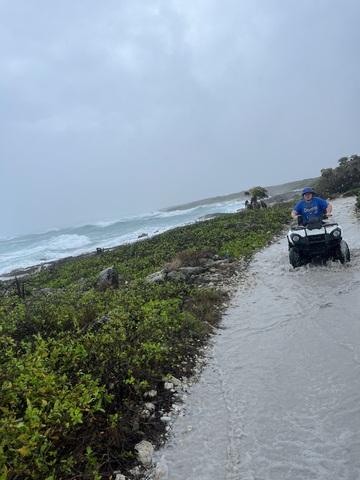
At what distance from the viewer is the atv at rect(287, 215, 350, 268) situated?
8.76 metres

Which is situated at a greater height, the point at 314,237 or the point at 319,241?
the point at 314,237

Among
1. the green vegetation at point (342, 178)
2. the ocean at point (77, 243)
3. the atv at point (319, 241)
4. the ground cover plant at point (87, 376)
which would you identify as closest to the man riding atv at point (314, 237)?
the atv at point (319, 241)

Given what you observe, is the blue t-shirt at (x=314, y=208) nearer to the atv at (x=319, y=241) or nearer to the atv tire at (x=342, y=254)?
the atv at (x=319, y=241)

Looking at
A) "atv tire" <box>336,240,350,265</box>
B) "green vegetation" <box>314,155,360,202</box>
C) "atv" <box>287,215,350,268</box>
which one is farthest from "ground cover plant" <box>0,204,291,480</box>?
"green vegetation" <box>314,155,360,202</box>

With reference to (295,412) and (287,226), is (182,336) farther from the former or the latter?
(287,226)

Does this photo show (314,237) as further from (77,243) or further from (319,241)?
(77,243)

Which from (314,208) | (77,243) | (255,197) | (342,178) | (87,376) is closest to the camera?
(87,376)

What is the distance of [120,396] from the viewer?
3.97 m

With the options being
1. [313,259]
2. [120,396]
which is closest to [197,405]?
[120,396]

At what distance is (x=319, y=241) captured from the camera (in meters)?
8.84

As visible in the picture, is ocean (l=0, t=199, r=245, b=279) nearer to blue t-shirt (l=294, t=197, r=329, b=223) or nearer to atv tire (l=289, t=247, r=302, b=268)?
atv tire (l=289, t=247, r=302, b=268)

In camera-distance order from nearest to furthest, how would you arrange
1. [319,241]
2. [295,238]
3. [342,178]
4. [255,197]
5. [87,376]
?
[87,376]
[319,241]
[295,238]
[342,178]
[255,197]

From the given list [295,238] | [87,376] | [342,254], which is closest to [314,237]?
[295,238]

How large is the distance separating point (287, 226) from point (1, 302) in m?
16.4
